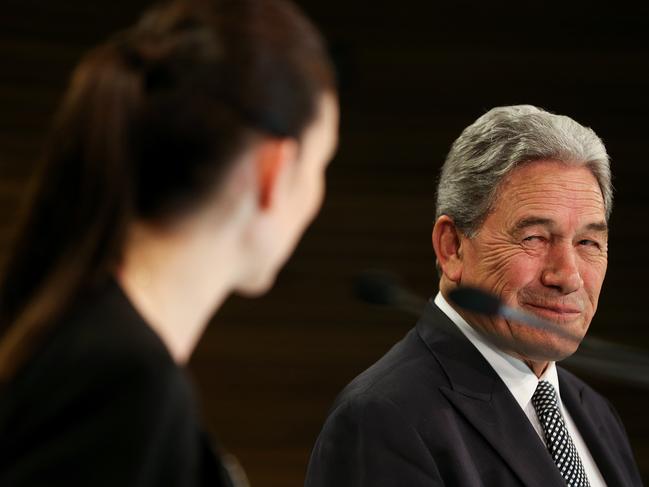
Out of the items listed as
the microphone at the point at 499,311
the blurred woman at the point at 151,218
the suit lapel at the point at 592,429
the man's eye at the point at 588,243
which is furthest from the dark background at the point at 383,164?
the blurred woman at the point at 151,218

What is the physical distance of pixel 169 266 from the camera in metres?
1.08

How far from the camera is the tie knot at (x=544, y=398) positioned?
2.15m

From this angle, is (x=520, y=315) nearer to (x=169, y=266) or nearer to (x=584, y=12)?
(x=169, y=266)

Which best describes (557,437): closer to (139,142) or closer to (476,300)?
(476,300)

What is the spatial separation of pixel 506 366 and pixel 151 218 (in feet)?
3.92

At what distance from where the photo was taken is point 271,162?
3.65ft

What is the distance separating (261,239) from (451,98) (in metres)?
3.07

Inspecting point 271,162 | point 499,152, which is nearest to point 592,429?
point 499,152

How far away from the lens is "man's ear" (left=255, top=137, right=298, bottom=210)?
1105 mm

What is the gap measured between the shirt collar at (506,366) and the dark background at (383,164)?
1.87 meters

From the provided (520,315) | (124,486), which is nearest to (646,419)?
(520,315)

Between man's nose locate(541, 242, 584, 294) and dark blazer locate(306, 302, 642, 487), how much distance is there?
0.65ft

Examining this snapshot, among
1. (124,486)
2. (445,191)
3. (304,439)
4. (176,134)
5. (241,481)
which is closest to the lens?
(124,486)

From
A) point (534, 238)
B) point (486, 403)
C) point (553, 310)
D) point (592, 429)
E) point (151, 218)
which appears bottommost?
point (592, 429)
